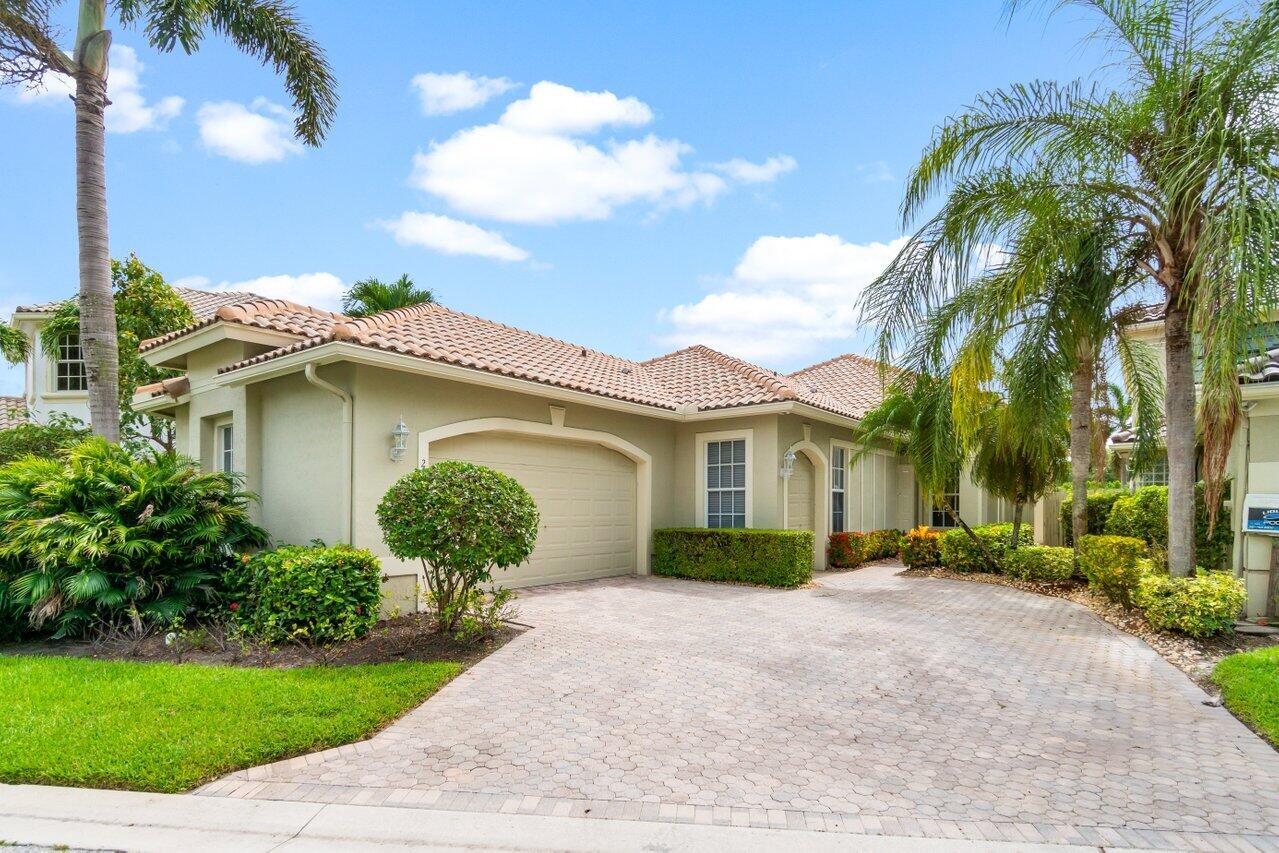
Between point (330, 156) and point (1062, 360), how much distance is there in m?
12.7

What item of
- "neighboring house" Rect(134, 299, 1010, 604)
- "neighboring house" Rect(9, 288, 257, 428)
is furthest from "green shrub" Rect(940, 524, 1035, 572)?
"neighboring house" Rect(9, 288, 257, 428)

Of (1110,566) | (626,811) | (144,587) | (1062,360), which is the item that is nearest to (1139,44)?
(1062,360)

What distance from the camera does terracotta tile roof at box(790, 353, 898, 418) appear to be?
57.3 feet

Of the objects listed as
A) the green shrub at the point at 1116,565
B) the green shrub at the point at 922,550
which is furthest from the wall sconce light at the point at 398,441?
the green shrub at the point at 922,550

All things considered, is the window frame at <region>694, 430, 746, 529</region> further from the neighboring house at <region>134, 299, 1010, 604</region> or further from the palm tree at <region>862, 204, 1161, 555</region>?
the palm tree at <region>862, 204, 1161, 555</region>

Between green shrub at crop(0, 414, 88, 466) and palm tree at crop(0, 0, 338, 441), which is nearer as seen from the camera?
palm tree at crop(0, 0, 338, 441)

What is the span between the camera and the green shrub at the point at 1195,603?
25.5ft

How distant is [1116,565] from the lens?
9.84 metres

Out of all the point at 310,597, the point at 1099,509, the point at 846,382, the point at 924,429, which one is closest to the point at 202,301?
the point at 310,597

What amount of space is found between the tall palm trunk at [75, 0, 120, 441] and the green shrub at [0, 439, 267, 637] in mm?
1554

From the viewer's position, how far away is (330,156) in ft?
40.1

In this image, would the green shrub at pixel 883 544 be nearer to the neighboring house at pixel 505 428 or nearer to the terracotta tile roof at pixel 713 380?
the neighboring house at pixel 505 428

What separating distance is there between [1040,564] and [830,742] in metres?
10.2

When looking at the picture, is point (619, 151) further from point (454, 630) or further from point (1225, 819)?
point (1225, 819)
